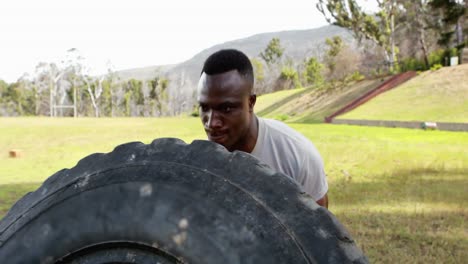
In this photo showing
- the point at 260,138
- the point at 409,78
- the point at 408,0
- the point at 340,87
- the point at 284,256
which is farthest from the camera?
the point at 408,0

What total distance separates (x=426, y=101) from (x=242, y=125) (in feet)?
78.9

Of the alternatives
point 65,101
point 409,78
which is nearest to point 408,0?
point 409,78

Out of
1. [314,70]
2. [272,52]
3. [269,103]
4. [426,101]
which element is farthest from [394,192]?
[272,52]

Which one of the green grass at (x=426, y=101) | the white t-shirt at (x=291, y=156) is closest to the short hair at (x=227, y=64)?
the white t-shirt at (x=291, y=156)

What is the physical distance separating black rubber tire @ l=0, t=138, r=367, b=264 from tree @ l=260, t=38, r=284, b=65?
8486 centimetres

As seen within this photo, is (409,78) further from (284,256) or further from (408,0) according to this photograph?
(284,256)

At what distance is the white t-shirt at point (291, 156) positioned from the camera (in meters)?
2.46

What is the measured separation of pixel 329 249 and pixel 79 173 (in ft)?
2.14

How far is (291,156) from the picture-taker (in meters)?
2.48

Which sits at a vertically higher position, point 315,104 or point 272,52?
point 272,52

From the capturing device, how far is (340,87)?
39875mm

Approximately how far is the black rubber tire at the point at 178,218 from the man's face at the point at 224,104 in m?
0.92

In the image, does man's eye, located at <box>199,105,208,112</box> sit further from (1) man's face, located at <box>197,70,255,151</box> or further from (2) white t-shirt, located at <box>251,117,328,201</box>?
(2) white t-shirt, located at <box>251,117,328,201</box>

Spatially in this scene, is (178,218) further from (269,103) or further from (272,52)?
(272,52)
